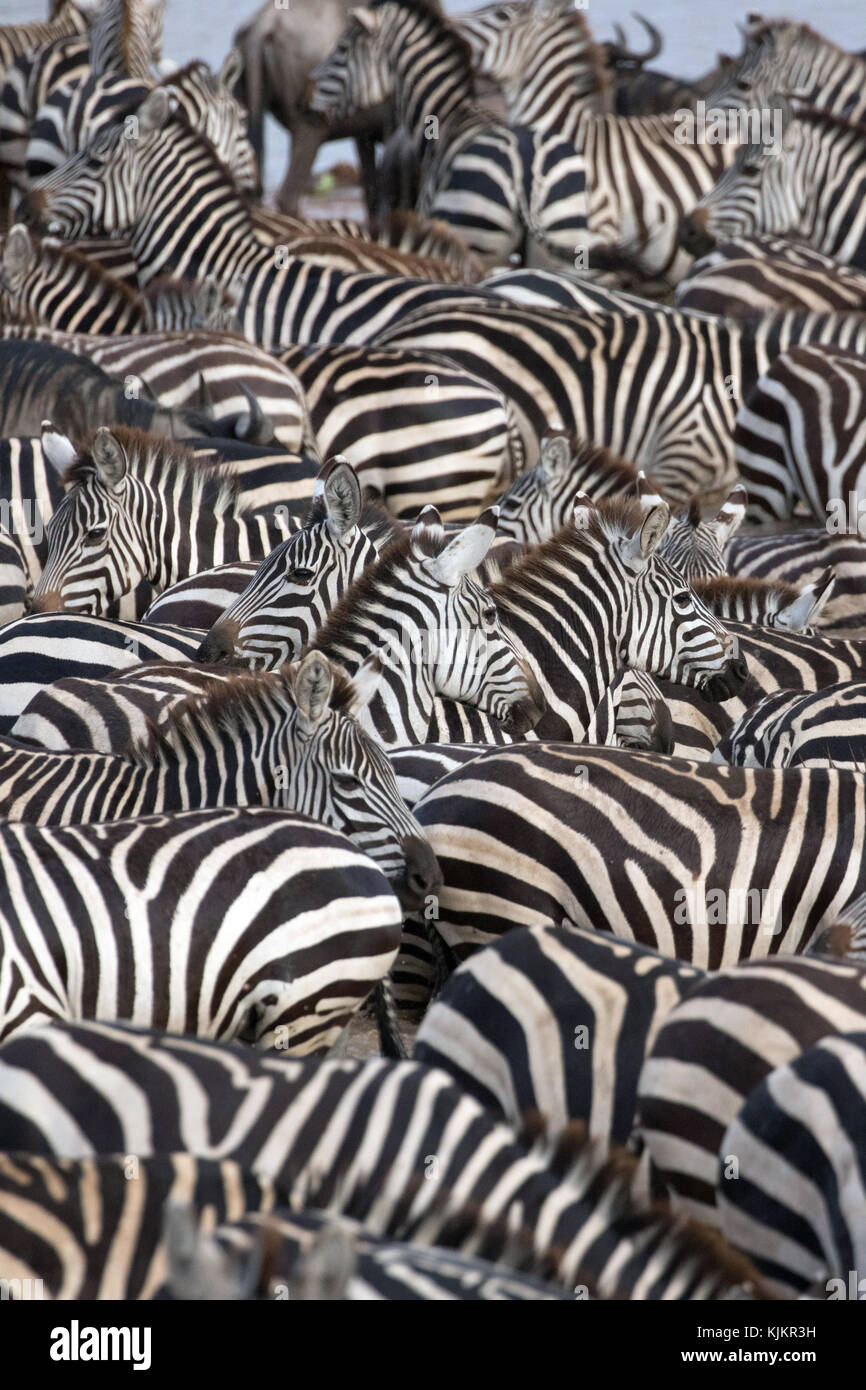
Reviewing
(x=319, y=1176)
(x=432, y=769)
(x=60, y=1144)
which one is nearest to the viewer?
Result: (x=319, y=1176)

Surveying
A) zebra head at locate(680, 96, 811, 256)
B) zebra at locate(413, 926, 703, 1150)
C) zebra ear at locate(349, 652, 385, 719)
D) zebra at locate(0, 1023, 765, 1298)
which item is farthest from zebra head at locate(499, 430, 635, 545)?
zebra head at locate(680, 96, 811, 256)

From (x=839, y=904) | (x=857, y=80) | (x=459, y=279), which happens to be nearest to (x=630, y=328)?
(x=459, y=279)

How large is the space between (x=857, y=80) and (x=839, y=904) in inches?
526

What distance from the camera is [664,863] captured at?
4.54m

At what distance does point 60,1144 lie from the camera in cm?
314

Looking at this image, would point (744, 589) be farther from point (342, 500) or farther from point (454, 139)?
point (454, 139)

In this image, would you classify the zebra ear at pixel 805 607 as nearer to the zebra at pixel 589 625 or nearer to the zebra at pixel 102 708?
the zebra at pixel 589 625

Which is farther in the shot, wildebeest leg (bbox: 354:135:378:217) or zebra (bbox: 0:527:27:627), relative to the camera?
wildebeest leg (bbox: 354:135:378:217)

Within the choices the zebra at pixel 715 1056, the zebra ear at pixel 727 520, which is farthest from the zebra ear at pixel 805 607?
the zebra at pixel 715 1056

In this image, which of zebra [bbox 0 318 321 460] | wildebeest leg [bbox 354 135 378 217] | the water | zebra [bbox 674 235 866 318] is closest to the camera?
zebra [bbox 0 318 321 460]

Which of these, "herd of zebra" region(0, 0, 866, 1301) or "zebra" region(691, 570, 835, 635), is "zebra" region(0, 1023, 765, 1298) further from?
"zebra" region(691, 570, 835, 635)

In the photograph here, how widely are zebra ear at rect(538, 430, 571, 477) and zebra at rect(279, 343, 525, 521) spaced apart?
1.13 metres

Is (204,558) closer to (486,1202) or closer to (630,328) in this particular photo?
(630,328)

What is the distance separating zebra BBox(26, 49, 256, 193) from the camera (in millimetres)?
12914
